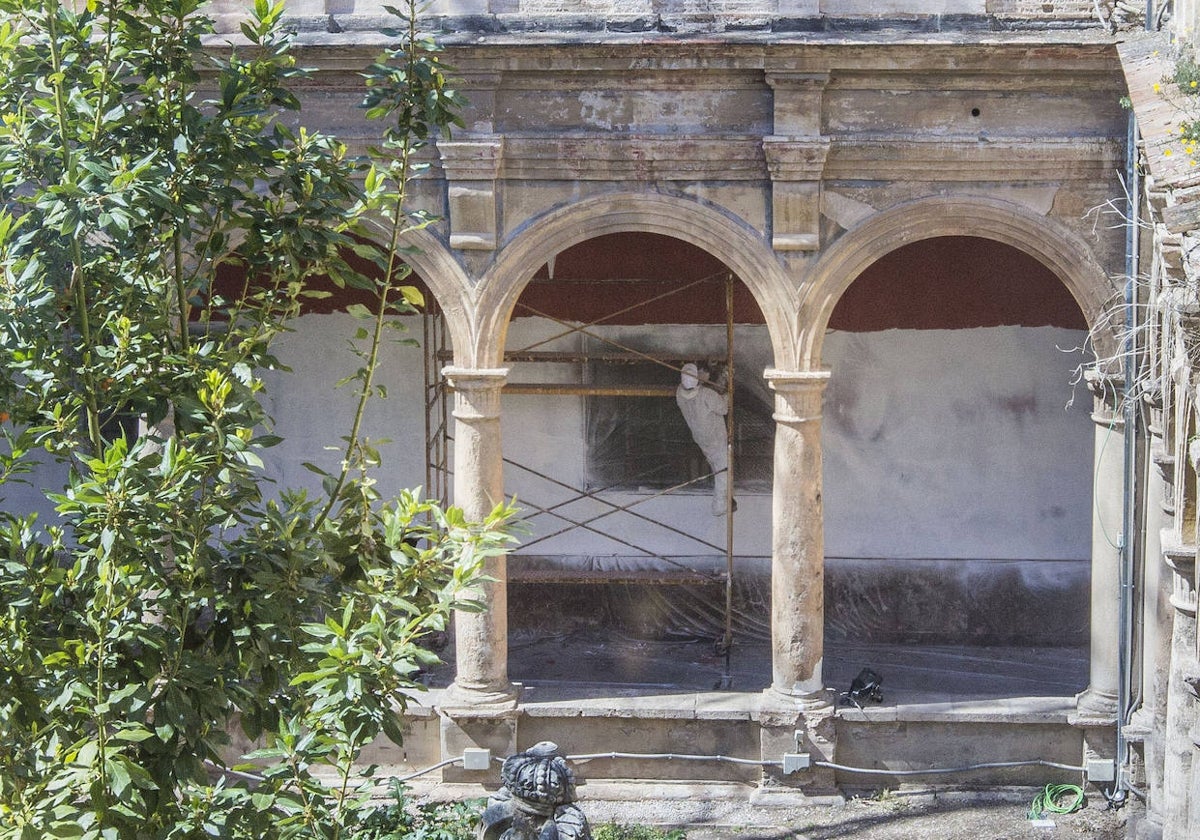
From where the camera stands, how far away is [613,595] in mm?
14281

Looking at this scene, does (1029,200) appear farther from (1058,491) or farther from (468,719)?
(468,719)

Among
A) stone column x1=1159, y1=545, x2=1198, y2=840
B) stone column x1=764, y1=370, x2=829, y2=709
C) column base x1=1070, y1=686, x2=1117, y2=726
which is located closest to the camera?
stone column x1=1159, y1=545, x2=1198, y2=840

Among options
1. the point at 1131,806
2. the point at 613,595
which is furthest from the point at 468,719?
the point at 1131,806

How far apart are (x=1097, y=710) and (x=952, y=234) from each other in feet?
12.0

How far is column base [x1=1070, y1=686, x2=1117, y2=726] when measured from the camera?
11.1 meters

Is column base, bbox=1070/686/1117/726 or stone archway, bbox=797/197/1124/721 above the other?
stone archway, bbox=797/197/1124/721

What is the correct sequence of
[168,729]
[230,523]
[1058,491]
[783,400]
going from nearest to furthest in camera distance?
[168,729], [230,523], [783,400], [1058,491]

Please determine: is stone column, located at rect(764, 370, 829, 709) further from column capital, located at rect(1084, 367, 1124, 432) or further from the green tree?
the green tree

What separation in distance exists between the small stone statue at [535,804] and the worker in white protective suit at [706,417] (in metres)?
6.76

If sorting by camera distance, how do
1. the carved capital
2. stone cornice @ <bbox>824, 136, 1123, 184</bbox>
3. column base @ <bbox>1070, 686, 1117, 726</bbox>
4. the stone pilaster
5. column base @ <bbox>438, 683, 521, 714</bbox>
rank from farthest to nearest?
column base @ <bbox>438, 683, 521, 714</bbox> < column base @ <bbox>1070, 686, 1117, 726</bbox> < stone cornice @ <bbox>824, 136, 1123, 184</bbox> < the stone pilaster < the carved capital

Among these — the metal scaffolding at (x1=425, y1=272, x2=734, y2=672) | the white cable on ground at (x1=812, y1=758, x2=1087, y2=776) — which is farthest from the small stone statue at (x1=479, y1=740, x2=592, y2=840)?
the metal scaffolding at (x1=425, y1=272, x2=734, y2=672)

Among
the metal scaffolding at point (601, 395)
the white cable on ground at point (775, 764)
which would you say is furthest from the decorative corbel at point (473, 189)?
the white cable on ground at point (775, 764)

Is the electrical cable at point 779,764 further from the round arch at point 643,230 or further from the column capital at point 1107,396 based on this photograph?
the round arch at point 643,230

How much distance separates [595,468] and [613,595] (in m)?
1.21
